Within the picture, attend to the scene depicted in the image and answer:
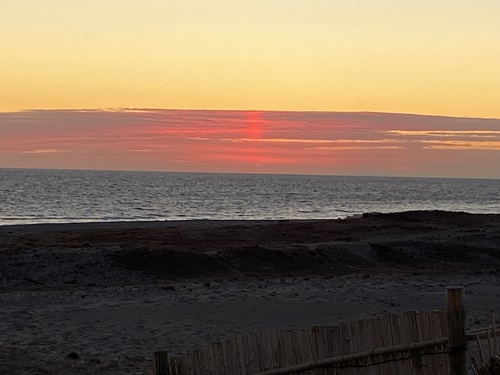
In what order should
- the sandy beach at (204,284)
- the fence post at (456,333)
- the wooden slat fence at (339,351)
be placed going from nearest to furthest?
the wooden slat fence at (339,351), the fence post at (456,333), the sandy beach at (204,284)

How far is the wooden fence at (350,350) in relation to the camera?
7551 millimetres

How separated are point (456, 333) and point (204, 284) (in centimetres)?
1602

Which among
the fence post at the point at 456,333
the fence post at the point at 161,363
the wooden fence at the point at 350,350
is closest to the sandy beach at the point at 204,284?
A: the fence post at the point at 161,363

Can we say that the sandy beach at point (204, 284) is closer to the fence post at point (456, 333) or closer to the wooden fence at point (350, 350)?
the wooden fence at point (350, 350)

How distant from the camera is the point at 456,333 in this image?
8.17 meters

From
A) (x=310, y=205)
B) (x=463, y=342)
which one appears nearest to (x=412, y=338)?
(x=463, y=342)

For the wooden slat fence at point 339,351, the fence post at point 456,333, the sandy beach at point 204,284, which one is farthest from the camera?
the sandy beach at point 204,284

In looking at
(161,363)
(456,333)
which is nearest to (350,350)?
(456,333)

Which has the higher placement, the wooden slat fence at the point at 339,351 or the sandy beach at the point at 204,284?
the wooden slat fence at the point at 339,351

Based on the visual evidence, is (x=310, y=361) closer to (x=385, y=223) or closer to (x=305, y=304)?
(x=305, y=304)

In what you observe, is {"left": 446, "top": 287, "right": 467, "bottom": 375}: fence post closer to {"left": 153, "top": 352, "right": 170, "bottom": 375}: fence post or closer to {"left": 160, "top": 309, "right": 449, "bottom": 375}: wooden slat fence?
{"left": 160, "top": 309, "right": 449, "bottom": 375}: wooden slat fence

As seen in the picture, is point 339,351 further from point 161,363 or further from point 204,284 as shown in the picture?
point 204,284

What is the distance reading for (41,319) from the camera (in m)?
18.3

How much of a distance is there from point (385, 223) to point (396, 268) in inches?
539
